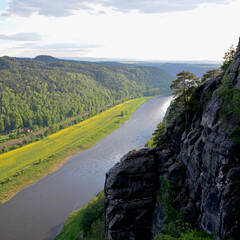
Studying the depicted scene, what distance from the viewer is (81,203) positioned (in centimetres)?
5506

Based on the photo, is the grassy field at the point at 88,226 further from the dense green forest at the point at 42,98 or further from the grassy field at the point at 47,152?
the dense green forest at the point at 42,98

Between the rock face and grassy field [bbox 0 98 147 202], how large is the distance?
43549mm

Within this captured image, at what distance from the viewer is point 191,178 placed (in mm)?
24078

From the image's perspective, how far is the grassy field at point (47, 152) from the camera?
67.7 meters

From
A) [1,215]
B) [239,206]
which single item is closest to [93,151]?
[1,215]

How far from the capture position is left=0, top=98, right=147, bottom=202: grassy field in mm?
67731

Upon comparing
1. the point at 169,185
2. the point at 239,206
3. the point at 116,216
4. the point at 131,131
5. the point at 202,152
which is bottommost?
the point at 131,131

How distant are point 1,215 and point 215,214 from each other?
50245 millimetres

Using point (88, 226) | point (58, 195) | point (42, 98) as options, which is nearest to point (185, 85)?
point (88, 226)

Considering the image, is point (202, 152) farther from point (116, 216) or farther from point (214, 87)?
point (116, 216)

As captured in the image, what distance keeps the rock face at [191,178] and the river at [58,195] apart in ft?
80.5

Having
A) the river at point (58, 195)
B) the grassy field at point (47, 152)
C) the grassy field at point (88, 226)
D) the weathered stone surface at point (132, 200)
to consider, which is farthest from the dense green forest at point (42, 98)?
the weathered stone surface at point (132, 200)

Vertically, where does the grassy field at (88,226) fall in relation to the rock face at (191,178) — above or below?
below

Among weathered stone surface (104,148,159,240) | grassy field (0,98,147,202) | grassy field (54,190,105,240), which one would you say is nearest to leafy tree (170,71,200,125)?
weathered stone surface (104,148,159,240)
